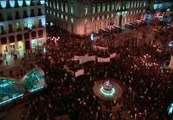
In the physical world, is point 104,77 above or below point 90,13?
below

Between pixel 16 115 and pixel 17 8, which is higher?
pixel 17 8

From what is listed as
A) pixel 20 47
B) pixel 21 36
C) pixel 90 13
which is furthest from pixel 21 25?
pixel 90 13

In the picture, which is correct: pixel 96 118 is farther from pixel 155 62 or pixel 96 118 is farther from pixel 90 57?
pixel 155 62

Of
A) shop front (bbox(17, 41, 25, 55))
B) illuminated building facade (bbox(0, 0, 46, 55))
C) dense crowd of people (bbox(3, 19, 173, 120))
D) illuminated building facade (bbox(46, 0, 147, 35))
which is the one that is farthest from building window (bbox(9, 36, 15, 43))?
illuminated building facade (bbox(46, 0, 147, 35))

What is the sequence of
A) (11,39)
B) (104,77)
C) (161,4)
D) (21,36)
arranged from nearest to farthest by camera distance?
(104,77)
(11,39)
(21,36)
(161,4)

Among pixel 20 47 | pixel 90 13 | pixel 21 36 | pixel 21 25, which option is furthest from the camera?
pixel 90 13

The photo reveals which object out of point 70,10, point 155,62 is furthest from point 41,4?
point 155,62

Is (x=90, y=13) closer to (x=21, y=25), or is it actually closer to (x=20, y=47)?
(x=21, y=25)

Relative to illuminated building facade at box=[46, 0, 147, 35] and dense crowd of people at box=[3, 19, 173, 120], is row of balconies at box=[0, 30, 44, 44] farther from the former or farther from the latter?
illuminated building facade at box=[46, 0, 147, 35]
